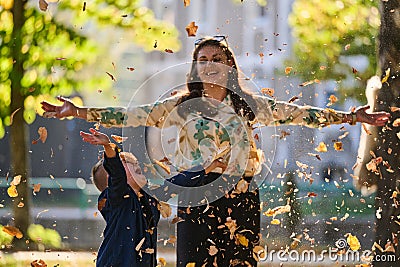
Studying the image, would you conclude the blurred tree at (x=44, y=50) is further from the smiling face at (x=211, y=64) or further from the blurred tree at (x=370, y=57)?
the smiling face at (x=211, y=64)

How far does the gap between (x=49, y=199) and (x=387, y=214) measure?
137 centimetres

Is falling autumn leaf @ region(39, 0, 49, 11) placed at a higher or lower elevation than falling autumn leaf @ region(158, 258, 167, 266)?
higher

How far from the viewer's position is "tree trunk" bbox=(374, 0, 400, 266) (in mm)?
2686

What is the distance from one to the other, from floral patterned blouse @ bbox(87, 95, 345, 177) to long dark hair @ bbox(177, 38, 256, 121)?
0.02 meters

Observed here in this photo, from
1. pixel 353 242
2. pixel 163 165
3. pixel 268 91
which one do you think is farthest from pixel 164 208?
pixel 353 242

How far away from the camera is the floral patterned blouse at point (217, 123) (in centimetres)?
210

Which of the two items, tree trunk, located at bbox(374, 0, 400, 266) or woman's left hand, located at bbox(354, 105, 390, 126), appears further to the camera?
tree trunk, located at bbox(374, 0, 400, 266)

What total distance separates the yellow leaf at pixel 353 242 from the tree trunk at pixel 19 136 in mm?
1332

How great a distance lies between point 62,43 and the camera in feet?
10.0

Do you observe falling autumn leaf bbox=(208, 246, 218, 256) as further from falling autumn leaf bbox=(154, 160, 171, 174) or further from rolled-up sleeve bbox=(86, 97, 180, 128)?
rolled-up sleeve bbox=(86, 97, 180, 128)

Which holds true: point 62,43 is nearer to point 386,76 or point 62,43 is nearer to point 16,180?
point 16,180

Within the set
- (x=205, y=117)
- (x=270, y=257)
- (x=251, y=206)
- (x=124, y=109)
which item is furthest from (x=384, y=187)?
(x=124, y=109)

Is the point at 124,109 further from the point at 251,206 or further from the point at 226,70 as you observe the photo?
the point at 251,206

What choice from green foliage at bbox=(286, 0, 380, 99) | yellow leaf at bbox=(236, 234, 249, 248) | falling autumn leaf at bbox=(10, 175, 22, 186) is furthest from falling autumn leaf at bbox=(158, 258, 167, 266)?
green foliage at bbox=(286, 0, 380, 99)
